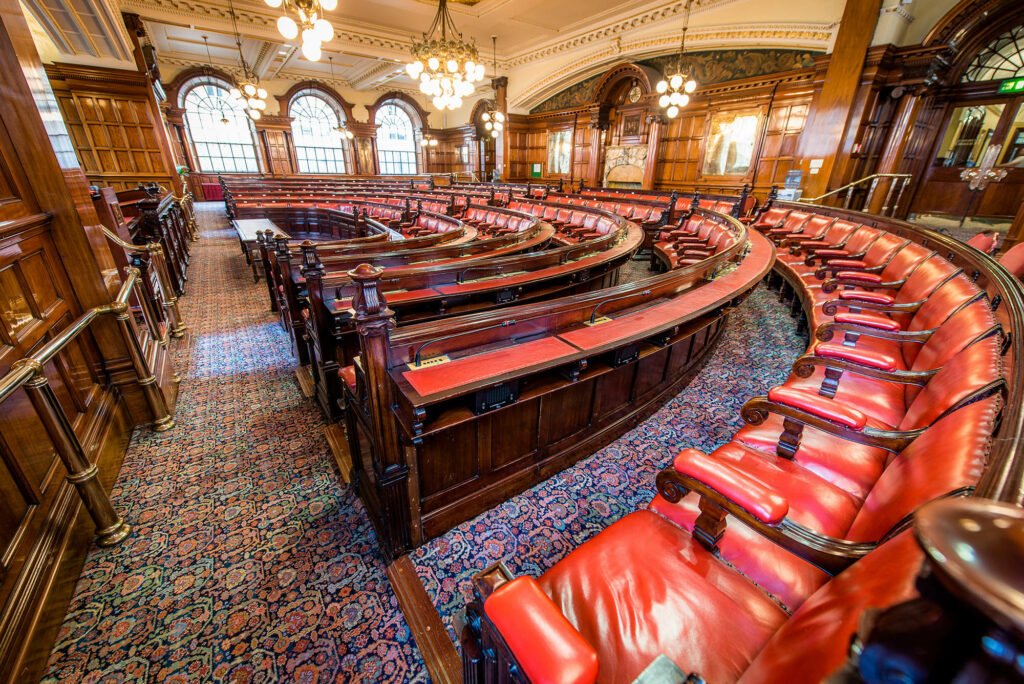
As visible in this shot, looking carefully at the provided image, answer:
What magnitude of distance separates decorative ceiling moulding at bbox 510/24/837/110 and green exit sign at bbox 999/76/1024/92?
3.03 m

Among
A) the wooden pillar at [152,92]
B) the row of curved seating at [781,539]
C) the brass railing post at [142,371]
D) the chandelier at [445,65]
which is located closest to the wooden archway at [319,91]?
the wooden pillar at [152,92]

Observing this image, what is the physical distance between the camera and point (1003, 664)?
10.4 inches

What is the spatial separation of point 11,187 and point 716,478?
346cm

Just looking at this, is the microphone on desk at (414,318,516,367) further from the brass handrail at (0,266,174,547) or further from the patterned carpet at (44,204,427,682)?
the brass handrail at (0,266,174,547)

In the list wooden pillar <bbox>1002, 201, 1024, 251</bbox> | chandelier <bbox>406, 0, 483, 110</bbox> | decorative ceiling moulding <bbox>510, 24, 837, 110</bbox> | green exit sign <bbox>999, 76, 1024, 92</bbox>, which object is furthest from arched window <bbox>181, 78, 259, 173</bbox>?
green exit sign <bbox>999, 76, 1024, 92</bbox>

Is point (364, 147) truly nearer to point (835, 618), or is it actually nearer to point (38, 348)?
point (38, 348)

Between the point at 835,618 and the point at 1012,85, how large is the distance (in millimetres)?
11747

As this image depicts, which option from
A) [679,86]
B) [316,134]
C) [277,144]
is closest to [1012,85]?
[679,86]

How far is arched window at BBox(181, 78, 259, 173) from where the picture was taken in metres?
14.7

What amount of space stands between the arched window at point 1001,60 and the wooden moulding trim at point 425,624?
12.3 metres

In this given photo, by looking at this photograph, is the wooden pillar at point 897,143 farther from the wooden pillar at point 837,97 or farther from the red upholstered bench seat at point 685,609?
the red upholstered bench seat at point 685,609

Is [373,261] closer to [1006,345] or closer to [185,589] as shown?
[185,589]

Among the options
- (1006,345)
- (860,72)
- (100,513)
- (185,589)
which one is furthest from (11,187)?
(860,72)

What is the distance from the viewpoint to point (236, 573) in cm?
174
